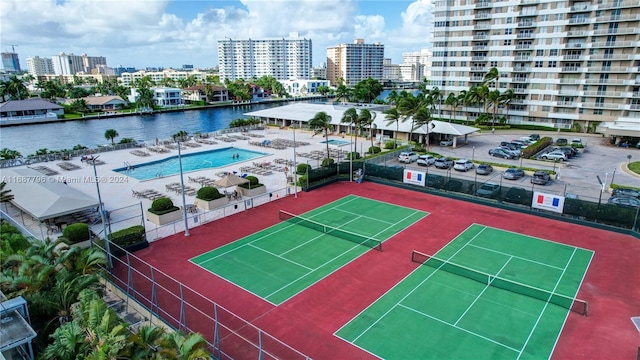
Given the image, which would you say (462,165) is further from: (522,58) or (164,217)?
(522,58)

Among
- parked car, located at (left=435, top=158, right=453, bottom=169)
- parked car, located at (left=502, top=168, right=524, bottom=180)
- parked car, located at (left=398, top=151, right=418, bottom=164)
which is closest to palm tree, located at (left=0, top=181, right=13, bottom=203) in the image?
parked car, located at (left=398, top=151, right=418, bottom=164)

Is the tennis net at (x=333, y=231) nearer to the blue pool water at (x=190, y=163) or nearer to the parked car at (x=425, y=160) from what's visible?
the blue pool water at (x=190, y=163)

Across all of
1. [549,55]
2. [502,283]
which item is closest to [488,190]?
[502,283]

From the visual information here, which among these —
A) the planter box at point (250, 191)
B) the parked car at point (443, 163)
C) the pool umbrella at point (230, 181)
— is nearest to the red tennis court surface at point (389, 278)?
the planter box at point (250, 191)

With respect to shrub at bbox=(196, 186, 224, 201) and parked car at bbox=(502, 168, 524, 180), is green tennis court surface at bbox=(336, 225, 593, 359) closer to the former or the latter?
parked car at bbox=(502, 168, 524, 180)

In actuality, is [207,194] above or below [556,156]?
above
